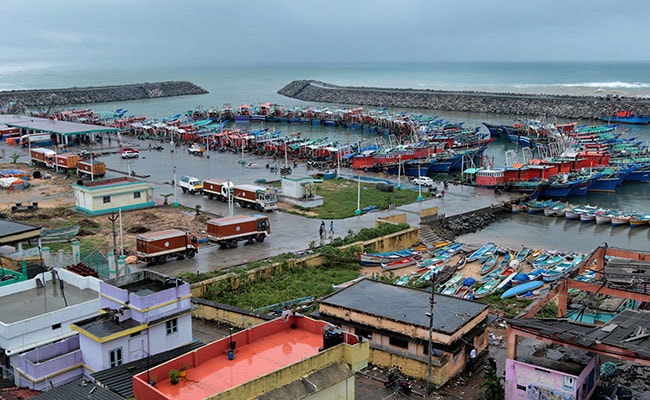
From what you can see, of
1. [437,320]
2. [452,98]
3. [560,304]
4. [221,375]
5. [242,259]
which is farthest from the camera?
[452,98]

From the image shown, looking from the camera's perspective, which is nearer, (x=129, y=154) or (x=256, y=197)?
(x=256, y=197)

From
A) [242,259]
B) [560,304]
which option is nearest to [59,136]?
[242,259]

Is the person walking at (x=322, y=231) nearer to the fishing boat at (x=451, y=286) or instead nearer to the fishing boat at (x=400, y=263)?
the fishing boat at (x=400, y=263)

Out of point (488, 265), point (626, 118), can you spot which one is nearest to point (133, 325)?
point (488, 265)

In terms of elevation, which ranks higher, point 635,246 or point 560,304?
point 560,304

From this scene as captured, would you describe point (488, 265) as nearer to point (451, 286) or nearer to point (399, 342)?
point (451, 286)

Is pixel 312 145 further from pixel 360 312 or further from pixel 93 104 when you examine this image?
pixel 93 104
